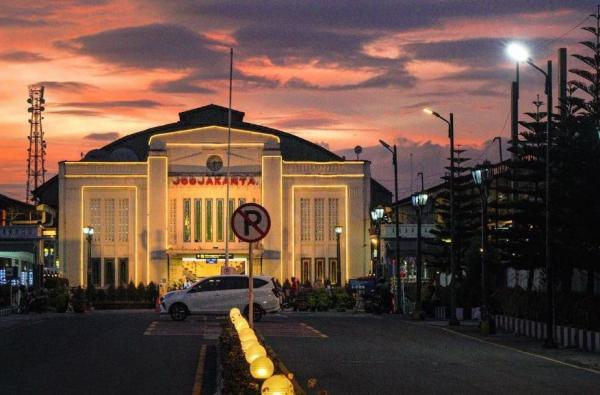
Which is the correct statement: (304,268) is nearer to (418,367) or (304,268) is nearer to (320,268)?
(320,268)

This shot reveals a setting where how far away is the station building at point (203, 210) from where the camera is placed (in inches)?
3460

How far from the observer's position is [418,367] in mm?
23969

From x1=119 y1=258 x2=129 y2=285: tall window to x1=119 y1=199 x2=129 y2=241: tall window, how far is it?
1511mm

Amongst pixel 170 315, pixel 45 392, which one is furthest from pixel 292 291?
pixel 45 392

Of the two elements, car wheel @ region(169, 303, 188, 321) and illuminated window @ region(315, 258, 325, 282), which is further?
illuminated window @ region(315, 258, 325, 282)

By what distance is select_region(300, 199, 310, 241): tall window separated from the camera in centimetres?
8944

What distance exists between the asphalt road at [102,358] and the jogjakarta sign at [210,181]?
46175 mm

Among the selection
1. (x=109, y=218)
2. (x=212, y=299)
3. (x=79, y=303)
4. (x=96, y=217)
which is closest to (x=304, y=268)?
(x=109, y=218)

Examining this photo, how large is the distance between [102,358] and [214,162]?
209 feet

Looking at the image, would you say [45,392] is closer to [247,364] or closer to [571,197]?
[247,364]

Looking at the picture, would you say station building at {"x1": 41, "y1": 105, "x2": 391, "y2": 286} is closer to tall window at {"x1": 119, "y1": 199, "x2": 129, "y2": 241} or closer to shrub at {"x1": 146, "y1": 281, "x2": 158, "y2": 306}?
tall window at {"x1": 119, "y1": 199, "x2": 129, "y2": 241}

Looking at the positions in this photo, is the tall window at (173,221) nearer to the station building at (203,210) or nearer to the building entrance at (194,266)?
the station building at (203,210)

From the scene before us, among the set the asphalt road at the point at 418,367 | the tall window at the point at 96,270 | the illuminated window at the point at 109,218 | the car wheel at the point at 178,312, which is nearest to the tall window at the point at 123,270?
the tall window at the point at 96,270

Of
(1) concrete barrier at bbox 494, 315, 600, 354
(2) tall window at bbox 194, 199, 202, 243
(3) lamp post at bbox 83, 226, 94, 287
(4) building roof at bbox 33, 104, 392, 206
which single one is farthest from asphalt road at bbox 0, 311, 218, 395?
(4) building roof at bbox 33, 104, 392, 206
